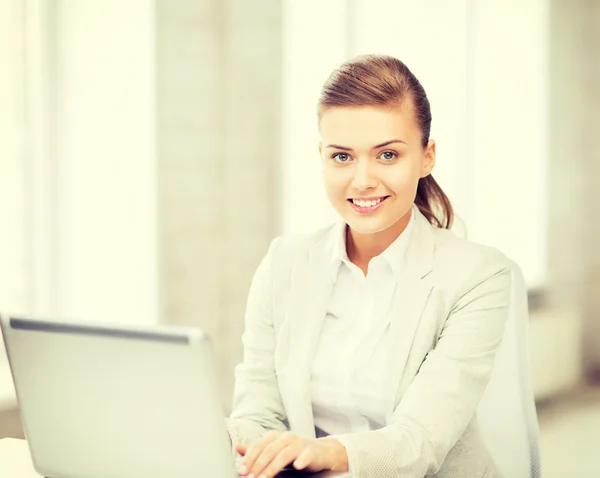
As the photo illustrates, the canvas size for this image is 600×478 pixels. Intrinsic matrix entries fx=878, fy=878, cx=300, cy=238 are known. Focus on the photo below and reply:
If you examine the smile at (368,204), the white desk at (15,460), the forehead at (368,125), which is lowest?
the white desk at (15,460)

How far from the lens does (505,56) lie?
337 centimetres

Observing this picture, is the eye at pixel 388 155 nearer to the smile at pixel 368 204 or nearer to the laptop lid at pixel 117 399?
the smile at pixel 368 204

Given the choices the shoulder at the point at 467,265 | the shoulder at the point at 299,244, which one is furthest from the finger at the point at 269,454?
the shoulder at the point at 299,244

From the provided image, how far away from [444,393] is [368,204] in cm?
35

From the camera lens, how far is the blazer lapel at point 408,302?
150 centimetres

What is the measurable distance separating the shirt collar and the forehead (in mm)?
191

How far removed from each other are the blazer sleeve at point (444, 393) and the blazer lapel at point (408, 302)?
5 cm

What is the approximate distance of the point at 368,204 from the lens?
60.4 inches

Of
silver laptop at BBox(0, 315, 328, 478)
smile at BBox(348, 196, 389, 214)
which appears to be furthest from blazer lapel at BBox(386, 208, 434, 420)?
silver laptop at BBox(0, 315, 328, 478)

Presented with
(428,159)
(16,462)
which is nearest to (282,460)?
(16,462)

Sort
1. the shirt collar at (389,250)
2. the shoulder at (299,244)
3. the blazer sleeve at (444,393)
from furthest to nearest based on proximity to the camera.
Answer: the shoulder at (299,244) < the shirt collar at (389,250) < the blazer sleeve at (444,393)

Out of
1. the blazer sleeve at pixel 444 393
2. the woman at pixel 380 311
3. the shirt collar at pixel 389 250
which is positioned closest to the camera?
the blazer sleeve at pixel 444 393

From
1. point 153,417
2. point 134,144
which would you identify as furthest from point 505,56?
point 153,417

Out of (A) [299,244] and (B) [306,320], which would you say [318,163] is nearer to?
(A) [299,244]
